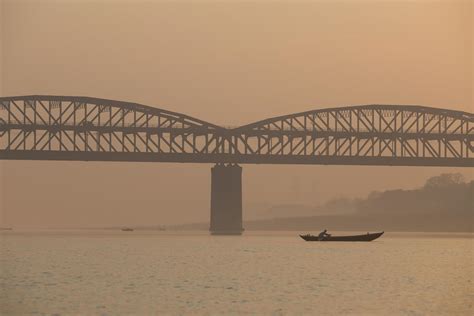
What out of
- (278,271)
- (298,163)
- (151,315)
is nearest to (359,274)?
(278,271)

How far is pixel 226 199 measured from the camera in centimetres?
19475

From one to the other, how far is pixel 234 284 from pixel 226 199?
121m

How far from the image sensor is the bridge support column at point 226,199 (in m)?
195

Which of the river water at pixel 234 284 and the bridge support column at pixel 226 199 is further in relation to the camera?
the bridge support column at pixel 226 199

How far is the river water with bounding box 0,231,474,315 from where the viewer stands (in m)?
59.5

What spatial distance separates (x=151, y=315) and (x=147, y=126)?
14434 centimetres

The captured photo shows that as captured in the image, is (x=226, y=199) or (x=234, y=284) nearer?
(x=234, y=284)

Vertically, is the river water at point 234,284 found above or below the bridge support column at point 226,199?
below

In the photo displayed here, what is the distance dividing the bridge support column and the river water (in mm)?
81357

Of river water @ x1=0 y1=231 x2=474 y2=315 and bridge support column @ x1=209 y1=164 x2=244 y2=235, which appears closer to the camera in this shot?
river water @ x1=0 y1=231 x2=474 y2=315

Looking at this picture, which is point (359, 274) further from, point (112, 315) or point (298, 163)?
point (298, 163)

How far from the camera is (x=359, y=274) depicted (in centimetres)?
8500

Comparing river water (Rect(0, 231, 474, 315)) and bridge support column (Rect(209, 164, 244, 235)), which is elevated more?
bridge support column (Rect(209, 164, 244, 235))

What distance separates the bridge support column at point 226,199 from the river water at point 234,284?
81357 millimetres
